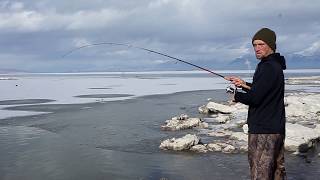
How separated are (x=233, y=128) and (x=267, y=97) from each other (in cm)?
1510

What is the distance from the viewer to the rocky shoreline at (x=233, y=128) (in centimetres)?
1493

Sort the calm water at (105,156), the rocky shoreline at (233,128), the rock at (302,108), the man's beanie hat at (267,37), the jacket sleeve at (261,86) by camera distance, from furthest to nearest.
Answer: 1. the rock at (302,108)
2. the rocky shoreline at (233,128)
3. the calm water at (105,156)
4. the man's beanie hat at (267,37)
5. the jacket sleeve at (261,86)

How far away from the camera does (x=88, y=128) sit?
2123 cm

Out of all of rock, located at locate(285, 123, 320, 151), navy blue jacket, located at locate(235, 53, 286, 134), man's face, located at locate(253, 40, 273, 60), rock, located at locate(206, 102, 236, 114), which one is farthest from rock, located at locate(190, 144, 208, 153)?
rock, located at locate(206, 102, 236, 114)

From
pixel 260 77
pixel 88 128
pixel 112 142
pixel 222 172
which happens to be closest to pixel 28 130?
pixel 88 128

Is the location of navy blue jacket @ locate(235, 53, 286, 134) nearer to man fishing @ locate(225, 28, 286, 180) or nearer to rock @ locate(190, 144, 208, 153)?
man fishing @ locate(225, 28, 286, 180)

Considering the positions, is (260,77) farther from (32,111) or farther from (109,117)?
(32,111)

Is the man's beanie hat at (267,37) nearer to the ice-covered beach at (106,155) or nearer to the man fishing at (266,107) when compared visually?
the man fishing at (266,107)

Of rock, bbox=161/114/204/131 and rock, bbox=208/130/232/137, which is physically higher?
rock, bbox=161/114/204/131

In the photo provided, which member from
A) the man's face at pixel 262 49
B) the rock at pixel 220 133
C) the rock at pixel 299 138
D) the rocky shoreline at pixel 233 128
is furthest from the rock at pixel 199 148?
the man's face at pixel 262 49

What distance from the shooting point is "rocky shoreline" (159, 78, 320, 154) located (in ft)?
49.0

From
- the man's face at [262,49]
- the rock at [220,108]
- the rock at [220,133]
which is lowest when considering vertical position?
the rock at [220,133]

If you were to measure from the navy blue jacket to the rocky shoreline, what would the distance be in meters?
9.52

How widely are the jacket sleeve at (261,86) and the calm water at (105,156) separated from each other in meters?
6.45
